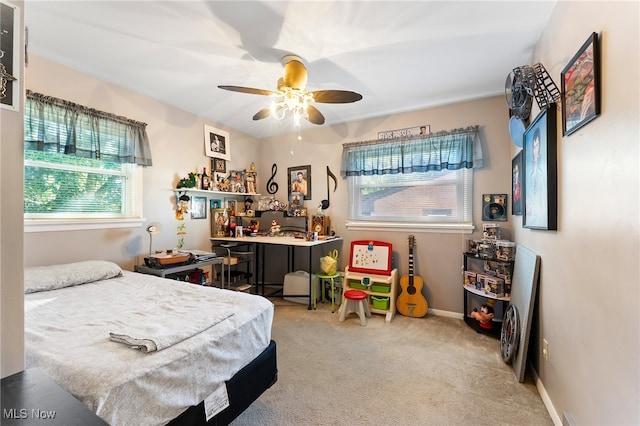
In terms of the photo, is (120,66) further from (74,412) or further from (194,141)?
(74,412)

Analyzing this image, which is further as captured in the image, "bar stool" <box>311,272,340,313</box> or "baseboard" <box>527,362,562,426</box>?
"bar stool" <box>311,272,340,313</box>

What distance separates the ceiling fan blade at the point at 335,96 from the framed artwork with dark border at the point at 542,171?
121 cm

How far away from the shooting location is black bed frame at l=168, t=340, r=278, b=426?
45.7 inches

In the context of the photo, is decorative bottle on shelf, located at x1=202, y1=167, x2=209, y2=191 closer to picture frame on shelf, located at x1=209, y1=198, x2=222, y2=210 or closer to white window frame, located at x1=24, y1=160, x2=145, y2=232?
picture frame on shelf, located at x1=209, y1=198, x2=222, y2=210

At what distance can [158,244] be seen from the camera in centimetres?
308

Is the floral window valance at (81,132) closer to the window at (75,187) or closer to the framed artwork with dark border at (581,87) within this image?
the window at (75,187)

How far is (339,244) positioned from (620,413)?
2957 mm

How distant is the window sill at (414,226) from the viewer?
305 cm

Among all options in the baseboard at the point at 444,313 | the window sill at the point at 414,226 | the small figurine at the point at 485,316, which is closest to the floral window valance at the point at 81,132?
the window sill at the point at 414,226

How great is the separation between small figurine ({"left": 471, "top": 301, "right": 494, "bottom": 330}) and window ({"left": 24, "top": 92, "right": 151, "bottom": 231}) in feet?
11.8

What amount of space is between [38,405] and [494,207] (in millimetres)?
3404

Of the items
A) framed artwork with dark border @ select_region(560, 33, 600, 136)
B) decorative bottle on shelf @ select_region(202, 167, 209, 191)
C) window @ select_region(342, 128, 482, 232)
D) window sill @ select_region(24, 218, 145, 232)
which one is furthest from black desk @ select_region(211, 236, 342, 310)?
framed artwork with dark border @ select_region(560, 33, 600, 136)

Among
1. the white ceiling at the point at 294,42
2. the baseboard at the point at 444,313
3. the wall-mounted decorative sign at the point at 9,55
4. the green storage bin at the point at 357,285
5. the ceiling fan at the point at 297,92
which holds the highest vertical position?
the white ceiling at the point at 294,42

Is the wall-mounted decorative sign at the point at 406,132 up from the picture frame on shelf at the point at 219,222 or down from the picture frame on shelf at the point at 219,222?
up
